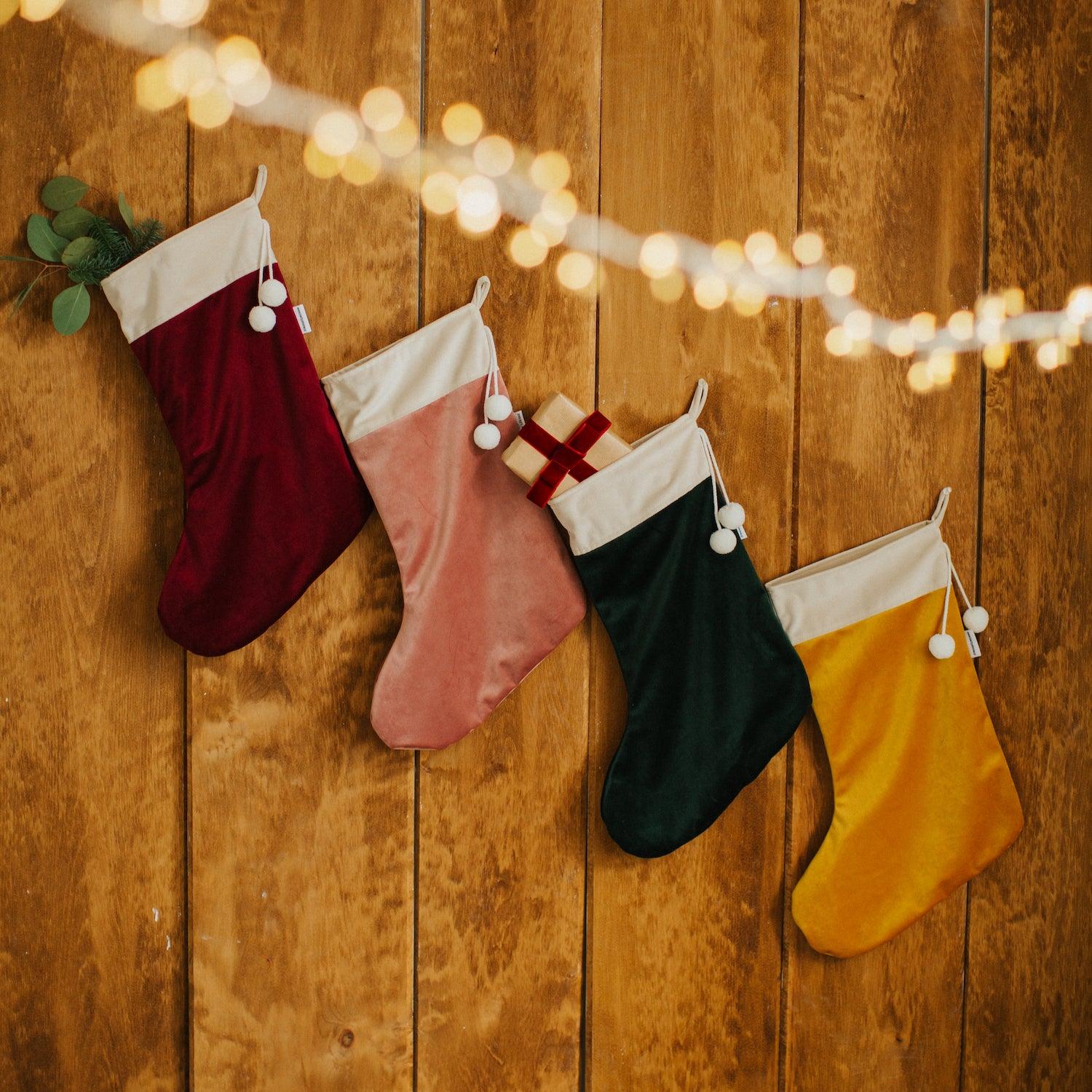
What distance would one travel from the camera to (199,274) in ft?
3.65

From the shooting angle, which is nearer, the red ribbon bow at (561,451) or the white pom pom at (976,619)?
the red ribbon bow at (561,451)

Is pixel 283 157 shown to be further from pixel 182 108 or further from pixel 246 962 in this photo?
pixel 246 962

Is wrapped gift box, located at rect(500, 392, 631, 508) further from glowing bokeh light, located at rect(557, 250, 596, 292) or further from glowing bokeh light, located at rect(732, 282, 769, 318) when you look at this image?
glowing bokeh light, located at rect(732, 282, 769, 318)

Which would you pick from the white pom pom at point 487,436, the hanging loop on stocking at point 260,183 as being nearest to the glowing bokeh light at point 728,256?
the white pom pom at point 487,436

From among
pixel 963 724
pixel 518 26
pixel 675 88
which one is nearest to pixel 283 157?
pixel 518 26

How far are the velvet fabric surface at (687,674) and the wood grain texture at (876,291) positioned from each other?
0.15 m

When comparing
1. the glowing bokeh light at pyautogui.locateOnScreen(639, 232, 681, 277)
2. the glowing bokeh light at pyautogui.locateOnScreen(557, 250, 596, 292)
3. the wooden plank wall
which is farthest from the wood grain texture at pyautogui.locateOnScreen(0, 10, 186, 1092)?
the glowing bokeh light at pyautogui.locateOnScreen(639, 232, 681, 277)

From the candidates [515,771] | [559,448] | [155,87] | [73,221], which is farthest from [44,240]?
[515,771]

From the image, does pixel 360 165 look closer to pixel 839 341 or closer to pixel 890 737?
pixel 839 341

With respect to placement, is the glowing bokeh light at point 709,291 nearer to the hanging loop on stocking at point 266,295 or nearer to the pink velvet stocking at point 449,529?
the pink velvet stocking at point 449,529

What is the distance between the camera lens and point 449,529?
1.15m

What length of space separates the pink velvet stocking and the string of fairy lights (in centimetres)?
18

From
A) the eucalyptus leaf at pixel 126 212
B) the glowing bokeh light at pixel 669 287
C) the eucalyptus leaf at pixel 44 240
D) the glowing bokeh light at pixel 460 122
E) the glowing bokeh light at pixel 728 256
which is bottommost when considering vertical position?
the glowing bokeh light at pixel 669 287

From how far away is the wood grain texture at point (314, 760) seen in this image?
1176mm
